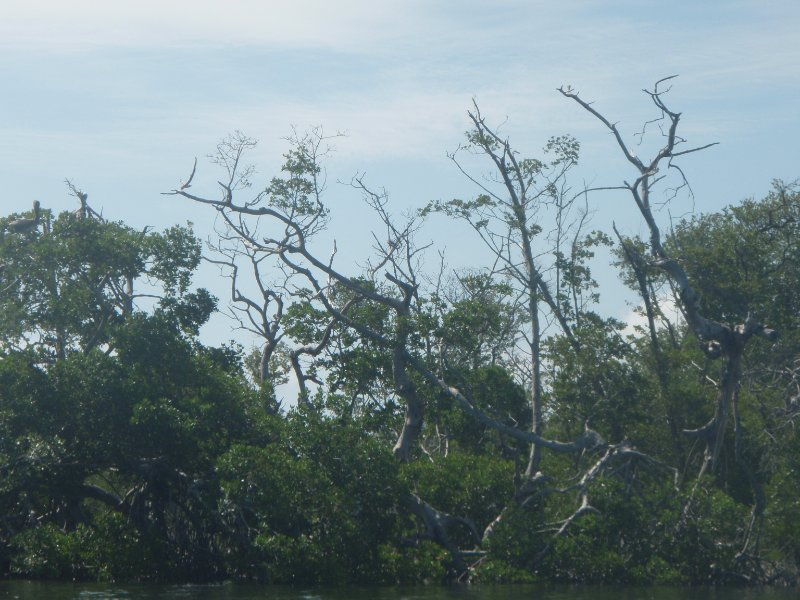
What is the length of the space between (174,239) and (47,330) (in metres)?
3.55

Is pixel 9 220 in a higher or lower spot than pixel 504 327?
higher

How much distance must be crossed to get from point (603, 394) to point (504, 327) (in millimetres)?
4721

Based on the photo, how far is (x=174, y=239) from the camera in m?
23.1

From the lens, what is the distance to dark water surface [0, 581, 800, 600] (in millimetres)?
16734

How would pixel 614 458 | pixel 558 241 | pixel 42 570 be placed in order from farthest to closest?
pixel 558 241 < pixel 614 458 < pixel 42 570

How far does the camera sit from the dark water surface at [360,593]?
16.7m

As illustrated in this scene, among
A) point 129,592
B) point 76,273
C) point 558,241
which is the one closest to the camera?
point 129,592

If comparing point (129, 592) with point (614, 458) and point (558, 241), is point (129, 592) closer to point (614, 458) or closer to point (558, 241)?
point (614, 458)

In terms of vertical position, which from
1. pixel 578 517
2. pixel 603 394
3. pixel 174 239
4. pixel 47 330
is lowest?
pixel 578 517

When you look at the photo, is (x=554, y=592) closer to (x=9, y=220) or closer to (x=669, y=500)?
(x=669, y=500)

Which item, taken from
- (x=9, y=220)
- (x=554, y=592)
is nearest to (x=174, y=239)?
(x=9, y=220)

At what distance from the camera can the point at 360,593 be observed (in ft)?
57.6

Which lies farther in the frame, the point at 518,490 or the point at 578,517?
the point at 518,490

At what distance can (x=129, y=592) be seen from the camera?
17.4 meters
